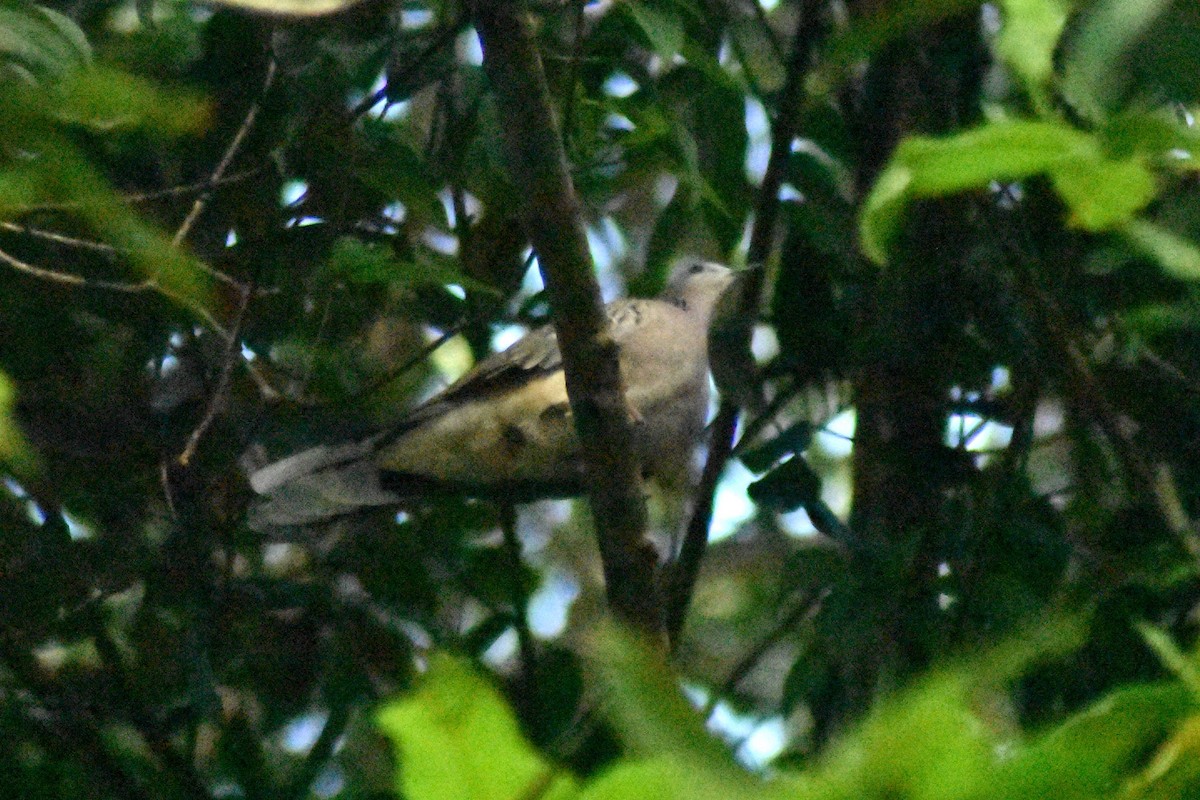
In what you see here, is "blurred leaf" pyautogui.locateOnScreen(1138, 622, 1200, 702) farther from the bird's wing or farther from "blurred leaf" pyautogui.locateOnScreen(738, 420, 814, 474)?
the bird's wing

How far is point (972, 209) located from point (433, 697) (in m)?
2.30

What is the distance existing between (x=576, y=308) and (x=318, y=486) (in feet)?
4.49

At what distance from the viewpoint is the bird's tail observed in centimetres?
303

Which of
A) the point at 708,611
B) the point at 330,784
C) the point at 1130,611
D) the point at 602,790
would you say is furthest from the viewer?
the point at 708,611

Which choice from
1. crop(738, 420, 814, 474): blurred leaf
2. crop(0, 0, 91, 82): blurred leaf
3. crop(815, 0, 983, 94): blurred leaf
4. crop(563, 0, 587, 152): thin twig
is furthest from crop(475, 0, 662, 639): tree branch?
crop(815, 0, 983, 94): blurred leaf

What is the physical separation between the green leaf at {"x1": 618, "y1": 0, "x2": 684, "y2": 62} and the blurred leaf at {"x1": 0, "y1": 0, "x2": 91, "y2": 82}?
1.05 meters

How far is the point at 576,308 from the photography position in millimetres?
2035

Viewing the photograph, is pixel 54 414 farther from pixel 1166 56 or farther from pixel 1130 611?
pixel 1166 56

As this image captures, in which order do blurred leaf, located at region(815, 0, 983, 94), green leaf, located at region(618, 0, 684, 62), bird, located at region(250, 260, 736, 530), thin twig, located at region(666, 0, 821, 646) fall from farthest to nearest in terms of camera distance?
1. bird, located at region(250, 260, 736, 530)
2. thin twig, located at region(666, 0, 821, 646)
3. green leaf, located at region(618, 0, 684, 62)
4. blurred leaf, located at region(815, 0, 983, 94)

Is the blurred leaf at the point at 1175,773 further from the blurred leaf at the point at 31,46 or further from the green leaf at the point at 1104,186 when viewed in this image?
the blurred leaf at the point at 31,46

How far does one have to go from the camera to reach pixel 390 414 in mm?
3510

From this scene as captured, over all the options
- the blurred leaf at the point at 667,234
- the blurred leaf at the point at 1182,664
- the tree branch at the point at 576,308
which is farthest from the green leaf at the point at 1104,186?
the blurred leaf at the point at 667,234

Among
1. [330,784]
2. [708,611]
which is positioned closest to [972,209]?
[330,784]

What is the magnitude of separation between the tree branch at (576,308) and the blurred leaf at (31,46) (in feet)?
2.44
